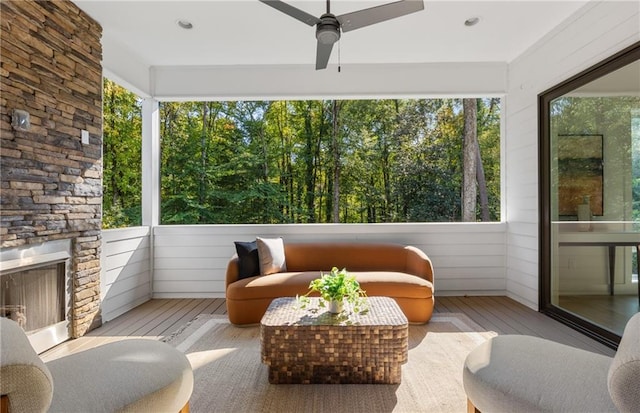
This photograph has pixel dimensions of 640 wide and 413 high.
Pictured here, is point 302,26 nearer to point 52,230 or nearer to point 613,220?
point 52,230

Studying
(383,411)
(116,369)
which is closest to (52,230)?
(116,369)

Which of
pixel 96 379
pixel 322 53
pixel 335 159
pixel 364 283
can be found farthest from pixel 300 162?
pixel 96 379

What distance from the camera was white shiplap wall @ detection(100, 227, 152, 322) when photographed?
3.60m

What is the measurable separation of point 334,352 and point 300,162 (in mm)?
4920

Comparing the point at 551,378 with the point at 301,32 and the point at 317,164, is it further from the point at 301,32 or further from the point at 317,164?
the point at 317,164

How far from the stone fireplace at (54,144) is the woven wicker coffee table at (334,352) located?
6.64 feet

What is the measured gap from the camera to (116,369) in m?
1.51

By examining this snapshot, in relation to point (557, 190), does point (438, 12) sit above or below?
above

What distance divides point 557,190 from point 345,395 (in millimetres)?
3088

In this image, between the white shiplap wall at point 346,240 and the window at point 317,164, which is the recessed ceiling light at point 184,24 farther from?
the window at point 317,164

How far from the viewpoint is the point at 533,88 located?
13.0 ft

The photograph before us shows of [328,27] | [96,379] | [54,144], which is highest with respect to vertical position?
[328,27]

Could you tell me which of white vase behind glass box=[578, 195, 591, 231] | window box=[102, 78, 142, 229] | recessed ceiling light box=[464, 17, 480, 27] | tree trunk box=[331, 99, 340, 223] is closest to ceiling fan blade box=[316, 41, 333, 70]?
recessed ceiling light box=[464, 17, 480, 27]

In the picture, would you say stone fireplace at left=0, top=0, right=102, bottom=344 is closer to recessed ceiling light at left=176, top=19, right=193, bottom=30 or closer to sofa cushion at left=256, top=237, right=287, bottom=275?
recessed ceiling light at left=176, top=19, right=193, bottom=30
